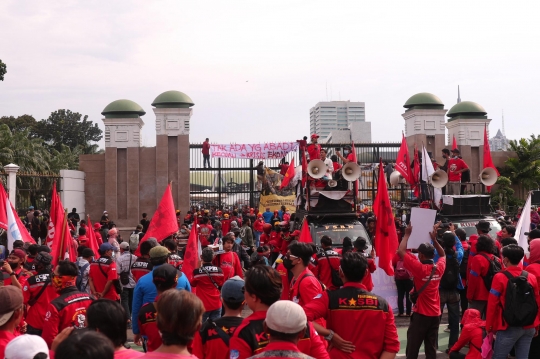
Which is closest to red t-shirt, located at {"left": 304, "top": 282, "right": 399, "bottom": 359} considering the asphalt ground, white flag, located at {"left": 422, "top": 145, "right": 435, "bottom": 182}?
the asphalt ground

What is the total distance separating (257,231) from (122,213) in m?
7.04

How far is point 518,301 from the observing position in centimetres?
646

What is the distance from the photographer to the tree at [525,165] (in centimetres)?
2505

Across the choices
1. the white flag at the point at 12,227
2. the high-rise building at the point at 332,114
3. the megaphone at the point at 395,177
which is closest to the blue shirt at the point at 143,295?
the white flag at the point at 12,227

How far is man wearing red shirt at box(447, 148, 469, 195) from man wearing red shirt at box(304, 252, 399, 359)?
13.0 meters

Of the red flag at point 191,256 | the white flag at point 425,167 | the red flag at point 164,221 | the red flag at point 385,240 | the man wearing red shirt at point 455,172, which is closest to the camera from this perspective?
the red flag at point 385,240

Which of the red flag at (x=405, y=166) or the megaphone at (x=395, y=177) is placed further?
the megaphone at (x=395, y=177)

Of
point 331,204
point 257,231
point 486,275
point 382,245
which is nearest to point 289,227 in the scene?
point 331,204

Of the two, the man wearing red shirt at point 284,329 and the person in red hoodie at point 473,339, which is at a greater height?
the man wearing red shirt at point 284,329

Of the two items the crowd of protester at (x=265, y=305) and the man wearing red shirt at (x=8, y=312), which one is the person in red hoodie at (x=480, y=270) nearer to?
the crowd of protester at (x=265, y=305)

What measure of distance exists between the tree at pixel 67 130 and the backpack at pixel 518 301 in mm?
61004

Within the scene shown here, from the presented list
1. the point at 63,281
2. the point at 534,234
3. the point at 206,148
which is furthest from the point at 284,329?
the point at 206,148

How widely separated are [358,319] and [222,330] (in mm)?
1064

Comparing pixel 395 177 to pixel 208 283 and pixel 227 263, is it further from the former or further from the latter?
pixel 208 283
